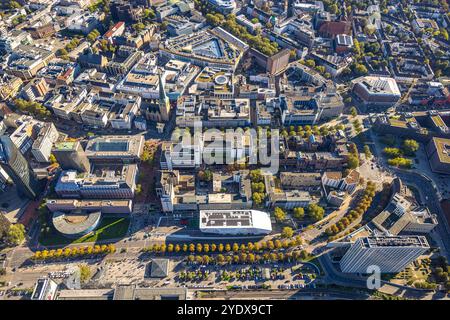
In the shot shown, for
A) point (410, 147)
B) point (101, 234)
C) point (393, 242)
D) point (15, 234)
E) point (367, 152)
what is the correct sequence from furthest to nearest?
point (410, 147) → point (367, 152) → point (101, 234) → point (15, 234) → point (393, 242)

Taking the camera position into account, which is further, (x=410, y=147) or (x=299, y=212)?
(x=410, y=147)

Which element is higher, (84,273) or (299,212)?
(299,212)

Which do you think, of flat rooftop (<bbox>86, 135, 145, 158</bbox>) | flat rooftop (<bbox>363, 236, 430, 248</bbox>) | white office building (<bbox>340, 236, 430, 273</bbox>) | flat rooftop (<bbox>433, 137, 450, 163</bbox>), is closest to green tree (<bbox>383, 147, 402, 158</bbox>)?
flat rooftop (<bbox>433, 137, 450, 163</bbox>)

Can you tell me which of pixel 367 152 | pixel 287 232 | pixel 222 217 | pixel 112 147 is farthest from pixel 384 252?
pixel 112 147

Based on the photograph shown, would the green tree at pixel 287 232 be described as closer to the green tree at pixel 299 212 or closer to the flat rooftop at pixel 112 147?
the green tree at pixel 299 212
